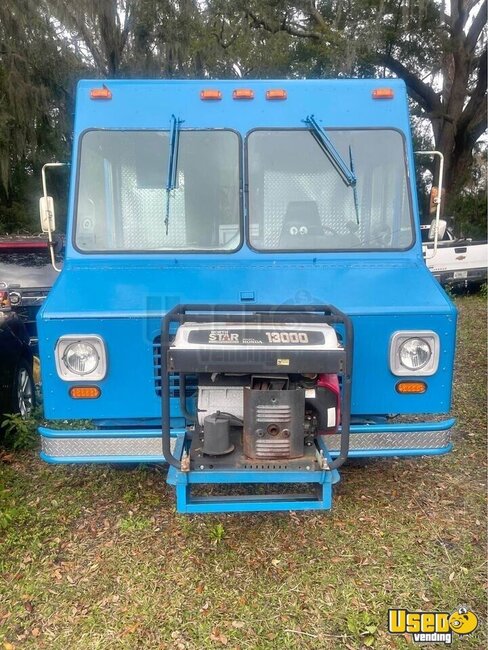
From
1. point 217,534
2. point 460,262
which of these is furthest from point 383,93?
point 460,262

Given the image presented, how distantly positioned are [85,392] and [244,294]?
114 centimetres

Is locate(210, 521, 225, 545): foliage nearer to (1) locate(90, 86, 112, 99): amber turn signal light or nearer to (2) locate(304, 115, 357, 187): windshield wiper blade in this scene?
(2) locate(304, 115, 357, 187): windshield wiper blade

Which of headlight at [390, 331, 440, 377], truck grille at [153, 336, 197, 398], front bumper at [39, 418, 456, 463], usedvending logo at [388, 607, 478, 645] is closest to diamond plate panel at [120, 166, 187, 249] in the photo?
truck grille at [153, 336, 197, 398]

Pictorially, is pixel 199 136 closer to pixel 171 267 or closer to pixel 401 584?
pixel 171 267

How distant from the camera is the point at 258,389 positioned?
3.11 meters

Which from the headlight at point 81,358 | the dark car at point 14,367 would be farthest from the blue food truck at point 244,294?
the dark car at point 14,367

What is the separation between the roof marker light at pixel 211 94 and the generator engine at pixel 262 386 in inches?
78.6

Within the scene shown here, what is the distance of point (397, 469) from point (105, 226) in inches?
115

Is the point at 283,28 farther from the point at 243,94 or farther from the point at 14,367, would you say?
the point at 14,367

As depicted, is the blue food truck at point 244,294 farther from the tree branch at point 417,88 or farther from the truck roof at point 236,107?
the tree branch at point 417,88

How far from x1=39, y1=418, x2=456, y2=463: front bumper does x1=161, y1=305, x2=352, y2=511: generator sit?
0.18m

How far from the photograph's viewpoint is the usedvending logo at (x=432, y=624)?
114 inches

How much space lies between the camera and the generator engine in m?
A: 2.91

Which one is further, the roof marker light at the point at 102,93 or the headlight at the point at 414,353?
the roof marker light at the point at 102,93
